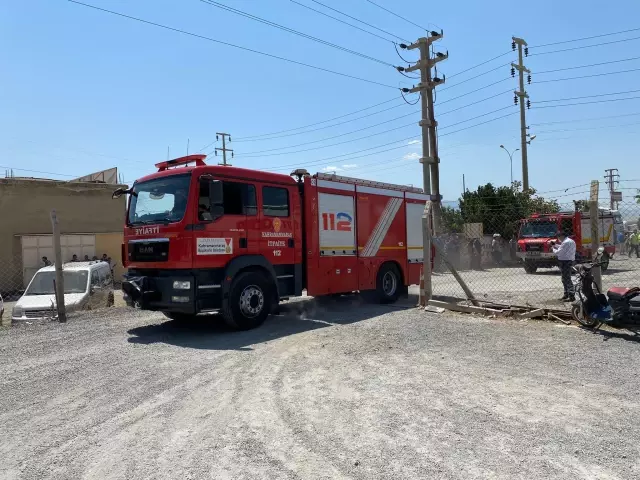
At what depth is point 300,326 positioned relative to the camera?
9344 millimetres

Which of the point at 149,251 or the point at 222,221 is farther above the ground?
the point at 222,221

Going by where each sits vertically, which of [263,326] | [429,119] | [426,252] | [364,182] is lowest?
Answer: [263,326]

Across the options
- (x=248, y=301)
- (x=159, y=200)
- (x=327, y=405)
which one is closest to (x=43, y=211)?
(x=159, y=200)

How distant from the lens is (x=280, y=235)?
9750 millimetres

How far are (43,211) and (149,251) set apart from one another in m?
18.5

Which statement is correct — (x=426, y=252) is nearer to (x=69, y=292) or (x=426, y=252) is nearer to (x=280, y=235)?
(x=280, y=235)

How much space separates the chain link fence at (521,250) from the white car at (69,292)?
345 inches

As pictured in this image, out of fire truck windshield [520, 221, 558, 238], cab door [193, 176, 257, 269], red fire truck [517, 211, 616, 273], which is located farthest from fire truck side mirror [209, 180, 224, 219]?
fire truck windshield [520, 221, 558, 238]

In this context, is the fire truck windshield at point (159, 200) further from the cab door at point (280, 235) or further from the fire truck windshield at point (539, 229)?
the fire truck windshield at point (539, 229)

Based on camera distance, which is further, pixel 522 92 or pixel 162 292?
pixel 522 92

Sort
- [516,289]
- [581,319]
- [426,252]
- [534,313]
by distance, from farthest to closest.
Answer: [516,289] < [426,252] < [534,313] < [581,319]

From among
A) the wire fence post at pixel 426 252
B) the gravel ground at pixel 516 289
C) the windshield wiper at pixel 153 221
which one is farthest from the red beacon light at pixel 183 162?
the gravel ground at pixel 516 289

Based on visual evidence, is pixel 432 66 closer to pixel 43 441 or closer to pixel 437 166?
pixel 437 166

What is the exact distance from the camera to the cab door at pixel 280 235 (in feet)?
31.0
